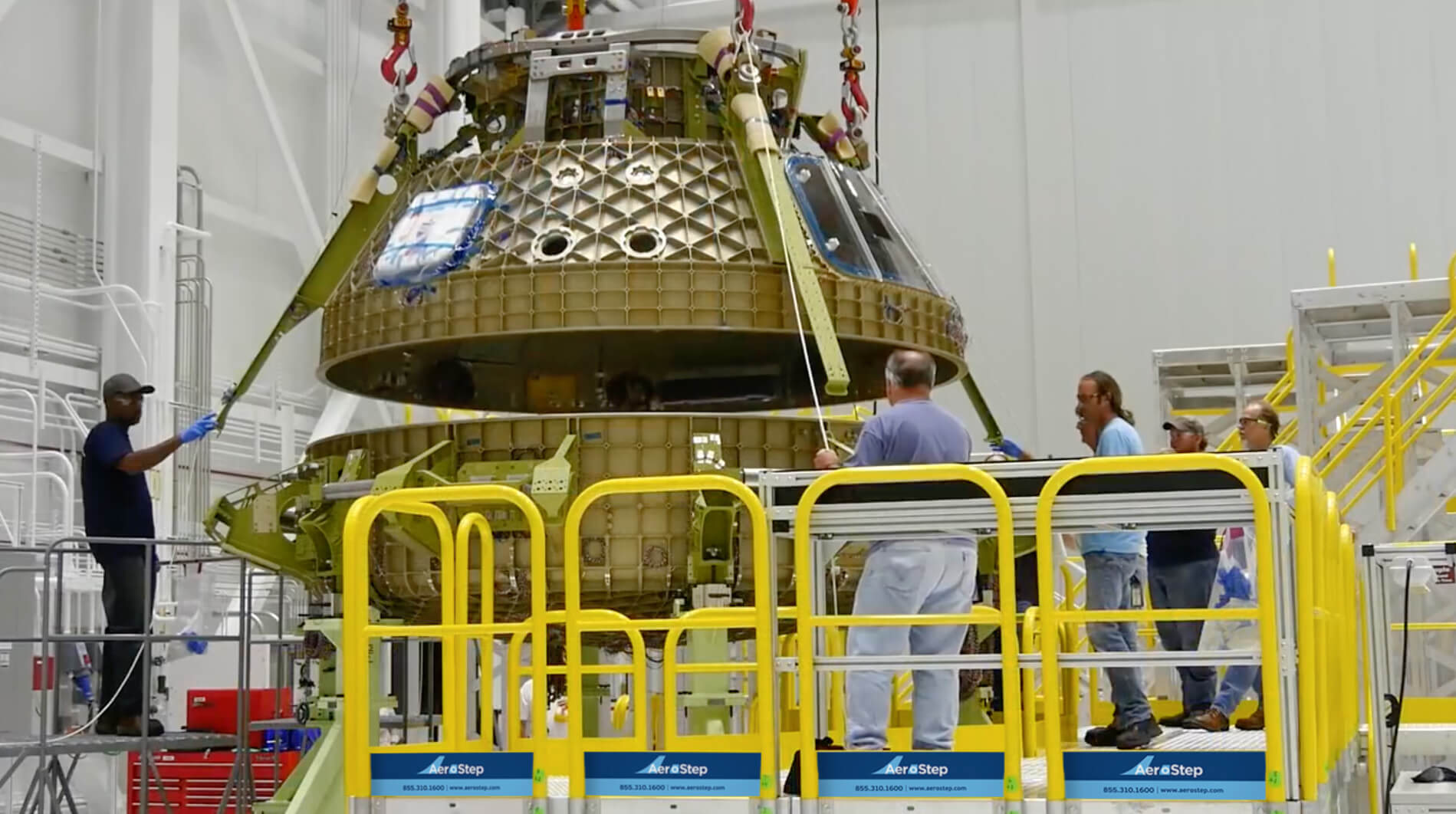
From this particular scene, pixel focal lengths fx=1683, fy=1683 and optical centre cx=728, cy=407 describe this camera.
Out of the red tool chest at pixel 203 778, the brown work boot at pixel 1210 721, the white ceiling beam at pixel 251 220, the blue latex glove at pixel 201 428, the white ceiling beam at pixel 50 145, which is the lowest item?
the red tool chest at pixel 203 778

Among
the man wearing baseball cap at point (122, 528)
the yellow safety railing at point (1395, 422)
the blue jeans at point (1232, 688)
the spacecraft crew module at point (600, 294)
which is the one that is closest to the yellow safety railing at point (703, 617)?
the spacecraft crew module at point (600, 294)

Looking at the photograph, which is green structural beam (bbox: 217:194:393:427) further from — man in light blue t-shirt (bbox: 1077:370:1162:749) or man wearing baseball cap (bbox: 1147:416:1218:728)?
man wearing baseball cap (bbox: 1147:416:1218:728)

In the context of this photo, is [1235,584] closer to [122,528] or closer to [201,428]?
[201,428]

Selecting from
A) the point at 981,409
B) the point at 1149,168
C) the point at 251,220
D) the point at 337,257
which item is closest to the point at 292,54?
the point at 251,220

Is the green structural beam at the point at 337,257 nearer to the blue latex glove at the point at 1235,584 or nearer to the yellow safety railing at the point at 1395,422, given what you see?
the blue latex glove at the point at 1235,584

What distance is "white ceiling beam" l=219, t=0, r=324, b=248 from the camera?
19328 mm

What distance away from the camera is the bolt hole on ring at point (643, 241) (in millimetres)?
8680

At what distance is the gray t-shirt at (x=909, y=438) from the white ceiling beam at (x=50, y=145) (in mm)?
12379

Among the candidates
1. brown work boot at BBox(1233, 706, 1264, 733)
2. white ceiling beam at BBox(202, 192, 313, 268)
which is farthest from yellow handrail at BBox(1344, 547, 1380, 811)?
white ceiling beam at BBox(202, 192, 313, 268)

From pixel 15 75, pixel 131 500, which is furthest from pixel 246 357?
pixel 131 500

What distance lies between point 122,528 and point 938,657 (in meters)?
6.74

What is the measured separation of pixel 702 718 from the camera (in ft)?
29.5

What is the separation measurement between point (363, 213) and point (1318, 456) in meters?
7.18

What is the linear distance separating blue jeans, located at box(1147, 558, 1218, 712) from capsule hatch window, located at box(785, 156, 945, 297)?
2.43m
